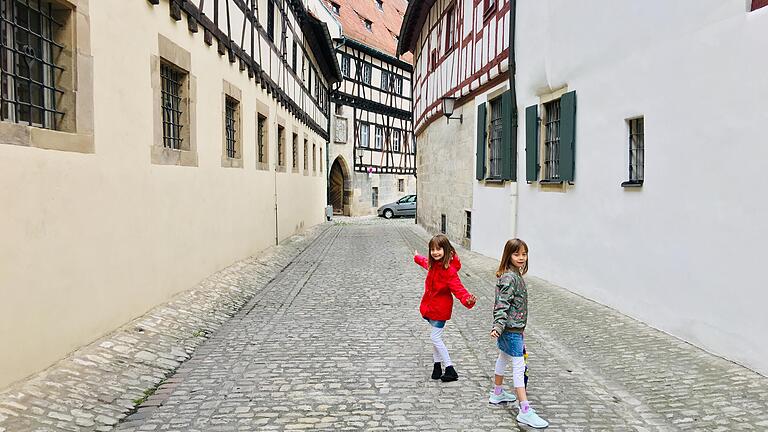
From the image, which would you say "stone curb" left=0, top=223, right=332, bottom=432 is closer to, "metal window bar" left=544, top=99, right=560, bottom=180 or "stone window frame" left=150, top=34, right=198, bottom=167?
"stone window frame" left=150, top=34, right=198, bottom=167

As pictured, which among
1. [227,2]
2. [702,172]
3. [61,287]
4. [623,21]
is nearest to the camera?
[61,287]

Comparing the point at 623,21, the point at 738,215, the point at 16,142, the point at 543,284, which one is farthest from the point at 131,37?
the point at 543,284

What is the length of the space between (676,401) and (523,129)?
270 inches

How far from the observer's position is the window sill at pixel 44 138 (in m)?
4.16

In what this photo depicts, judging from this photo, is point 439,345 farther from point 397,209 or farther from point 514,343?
point 397,209

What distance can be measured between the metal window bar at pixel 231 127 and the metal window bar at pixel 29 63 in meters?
5.82

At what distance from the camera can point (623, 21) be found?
7148mm

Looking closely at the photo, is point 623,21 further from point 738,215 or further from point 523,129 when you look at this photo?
point 523,129

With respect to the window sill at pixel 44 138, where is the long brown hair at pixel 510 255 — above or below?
below

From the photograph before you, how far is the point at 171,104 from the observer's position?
26.4 ft

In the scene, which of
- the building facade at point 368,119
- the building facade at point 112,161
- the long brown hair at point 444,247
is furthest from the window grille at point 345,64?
the long brown hair at point 444,247

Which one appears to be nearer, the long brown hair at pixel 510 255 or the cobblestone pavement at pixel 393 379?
the cobblestone pavement at pixel 393 379

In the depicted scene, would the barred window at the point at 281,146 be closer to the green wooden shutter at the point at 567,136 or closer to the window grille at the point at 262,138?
the window grille at the point at 262,138

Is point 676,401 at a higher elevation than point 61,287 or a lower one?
lower
